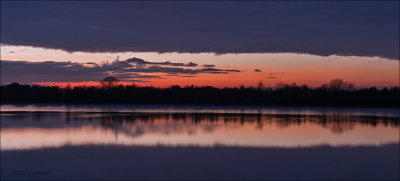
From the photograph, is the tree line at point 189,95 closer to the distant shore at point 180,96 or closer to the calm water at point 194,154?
the distant shore at point 180,96

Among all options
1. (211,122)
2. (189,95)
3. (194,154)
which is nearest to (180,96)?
(189,95)

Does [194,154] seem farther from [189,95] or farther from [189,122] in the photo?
[189,95]

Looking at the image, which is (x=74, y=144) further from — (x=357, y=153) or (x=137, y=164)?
(x=357, y=153)

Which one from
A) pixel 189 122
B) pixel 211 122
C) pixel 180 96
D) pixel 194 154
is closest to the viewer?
pixel 194 154

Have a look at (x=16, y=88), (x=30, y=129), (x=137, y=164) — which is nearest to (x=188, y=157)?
(x=137, y=164)

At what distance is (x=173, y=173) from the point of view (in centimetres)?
1169

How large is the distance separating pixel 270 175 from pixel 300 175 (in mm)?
848

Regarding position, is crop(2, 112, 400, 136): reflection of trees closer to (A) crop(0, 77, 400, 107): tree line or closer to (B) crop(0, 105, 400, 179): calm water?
(B) crop(0, 105, 400, 179): calm water

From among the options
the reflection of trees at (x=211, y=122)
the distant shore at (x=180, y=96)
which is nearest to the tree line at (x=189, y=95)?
the distant shore at (x=180, y=96)

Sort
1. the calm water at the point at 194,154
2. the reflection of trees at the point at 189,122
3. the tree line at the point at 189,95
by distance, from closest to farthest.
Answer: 1. the calm water at the point at 194,154
2. the reflection of trees at the point at 189,122
3. the tree line at the point at 189,95

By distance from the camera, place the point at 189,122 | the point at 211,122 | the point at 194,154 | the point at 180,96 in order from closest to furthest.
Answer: the point at 194,154 → the point at 189,122 → the point at 211,122 → the point at 180,96

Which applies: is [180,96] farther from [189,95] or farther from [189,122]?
[189,122]

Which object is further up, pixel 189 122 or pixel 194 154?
pixel 194 154

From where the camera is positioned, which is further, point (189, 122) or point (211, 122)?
point (211, 122)
